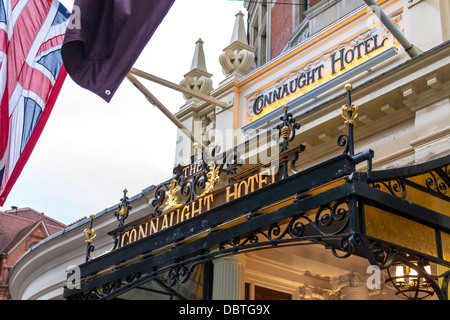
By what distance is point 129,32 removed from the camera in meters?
10.0

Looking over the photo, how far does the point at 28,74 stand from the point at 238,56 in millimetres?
4639

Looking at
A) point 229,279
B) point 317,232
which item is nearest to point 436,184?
point 317,232

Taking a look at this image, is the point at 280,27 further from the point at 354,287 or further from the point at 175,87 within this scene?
the point at 354,287

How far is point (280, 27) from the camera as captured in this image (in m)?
20.9

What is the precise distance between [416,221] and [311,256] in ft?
17.4

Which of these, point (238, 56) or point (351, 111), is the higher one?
point (238, 56)

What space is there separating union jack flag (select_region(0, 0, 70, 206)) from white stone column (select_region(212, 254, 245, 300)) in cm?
365

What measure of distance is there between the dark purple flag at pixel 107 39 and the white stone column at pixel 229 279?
332 centimetres

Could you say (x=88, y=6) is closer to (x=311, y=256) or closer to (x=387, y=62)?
(x=387, y=62)

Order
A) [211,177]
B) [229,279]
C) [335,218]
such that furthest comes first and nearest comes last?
A: 1. [229,279]
2. [211,177]
3. [335,218]

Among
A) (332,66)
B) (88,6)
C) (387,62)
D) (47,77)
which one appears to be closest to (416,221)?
(387,62)

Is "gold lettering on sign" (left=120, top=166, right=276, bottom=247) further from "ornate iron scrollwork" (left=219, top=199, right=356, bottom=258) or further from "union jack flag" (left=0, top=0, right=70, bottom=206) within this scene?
"union jack flag" (left=0, top=0, right=70, bottom=206)

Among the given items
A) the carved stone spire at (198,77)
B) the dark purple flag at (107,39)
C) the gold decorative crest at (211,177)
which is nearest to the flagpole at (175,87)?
the carved stone spire at (198,77)
